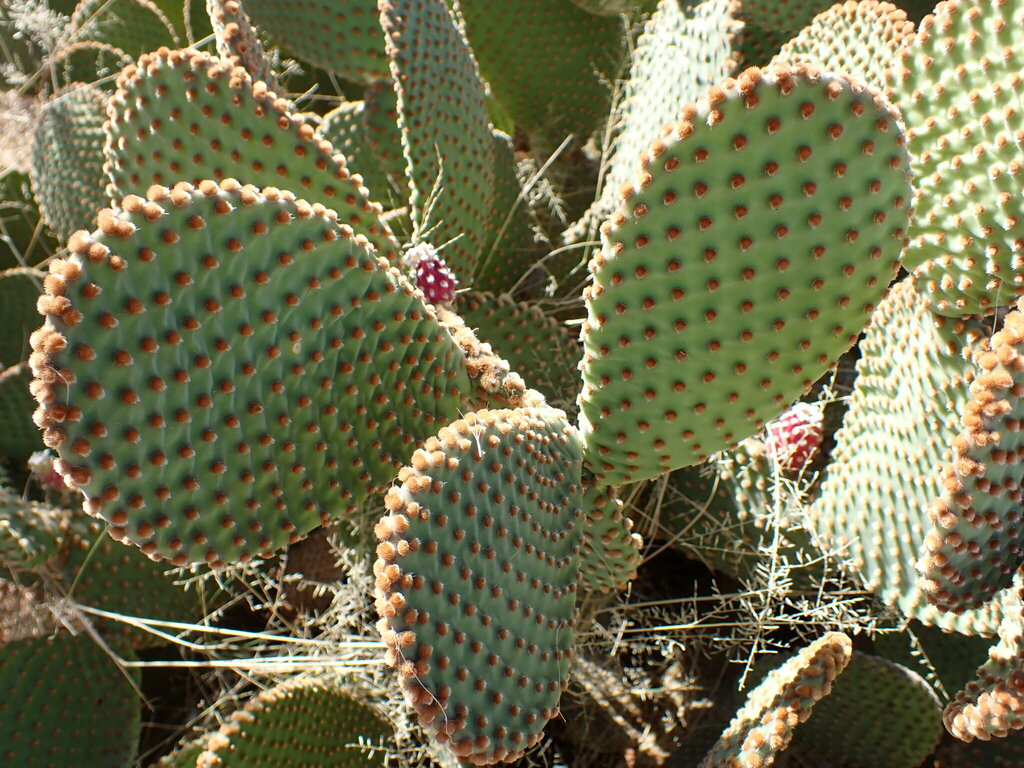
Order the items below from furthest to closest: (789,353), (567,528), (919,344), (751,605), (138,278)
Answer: (751,605) < (919,344) < (567,528) < (789,353) < (138,278)

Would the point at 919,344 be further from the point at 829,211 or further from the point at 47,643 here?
the point at 47,643

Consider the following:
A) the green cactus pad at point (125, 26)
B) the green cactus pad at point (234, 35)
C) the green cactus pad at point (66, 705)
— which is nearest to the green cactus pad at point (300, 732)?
the green cactus pad at point (66, 705)

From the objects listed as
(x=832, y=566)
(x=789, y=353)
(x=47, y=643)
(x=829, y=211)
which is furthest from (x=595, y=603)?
(x=47, y=643)

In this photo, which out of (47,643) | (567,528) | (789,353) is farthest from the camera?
(47,643)

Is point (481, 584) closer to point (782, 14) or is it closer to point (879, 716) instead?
point (879, 716)

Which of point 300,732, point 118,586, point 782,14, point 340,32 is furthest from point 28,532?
point 782,14

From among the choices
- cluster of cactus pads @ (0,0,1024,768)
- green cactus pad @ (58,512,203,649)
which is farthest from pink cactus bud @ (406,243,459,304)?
green cactus pad @ (58,512,203,649)

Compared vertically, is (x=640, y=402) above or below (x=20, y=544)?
above
